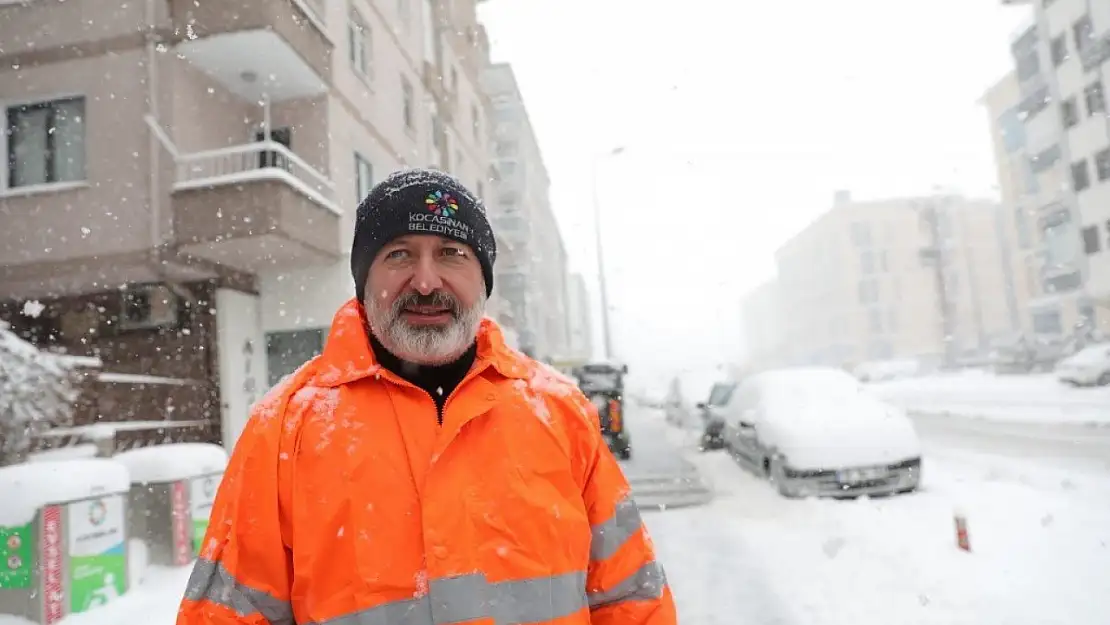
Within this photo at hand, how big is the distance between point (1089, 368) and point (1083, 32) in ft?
50.1

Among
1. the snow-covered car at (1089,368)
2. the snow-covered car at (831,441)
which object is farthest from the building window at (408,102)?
the snow-covered car at (1089,368)

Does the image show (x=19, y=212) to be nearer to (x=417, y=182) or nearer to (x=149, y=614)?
(x=149, y=614)

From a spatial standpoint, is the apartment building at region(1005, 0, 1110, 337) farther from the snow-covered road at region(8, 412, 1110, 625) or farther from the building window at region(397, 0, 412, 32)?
the snow-covered road at region(8, 412, 1110, 625)

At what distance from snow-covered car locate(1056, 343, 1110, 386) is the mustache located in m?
25.8

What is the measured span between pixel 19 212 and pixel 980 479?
13.8 metres

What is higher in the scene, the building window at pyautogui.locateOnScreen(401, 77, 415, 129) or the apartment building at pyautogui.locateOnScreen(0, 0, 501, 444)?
the building window at pyautogui.locateOnScreen(401, 77, 415, 129)

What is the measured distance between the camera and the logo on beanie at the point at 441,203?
6.22 ft

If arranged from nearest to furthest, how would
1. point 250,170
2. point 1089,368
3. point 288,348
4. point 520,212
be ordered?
point 250,170, point 288,348, point 1089,368, point 520,212

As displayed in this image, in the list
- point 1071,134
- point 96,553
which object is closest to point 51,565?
point 96,553

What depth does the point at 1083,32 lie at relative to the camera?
28.2 metres

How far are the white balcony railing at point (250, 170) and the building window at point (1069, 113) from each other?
3236 cm

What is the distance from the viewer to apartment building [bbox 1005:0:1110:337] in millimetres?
27953

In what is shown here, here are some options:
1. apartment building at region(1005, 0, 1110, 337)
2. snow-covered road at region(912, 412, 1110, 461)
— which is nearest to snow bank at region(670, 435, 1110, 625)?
snow-covered road at region(912, 412, 1110, 461)

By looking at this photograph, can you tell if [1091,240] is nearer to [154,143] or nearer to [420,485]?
[154,143]
